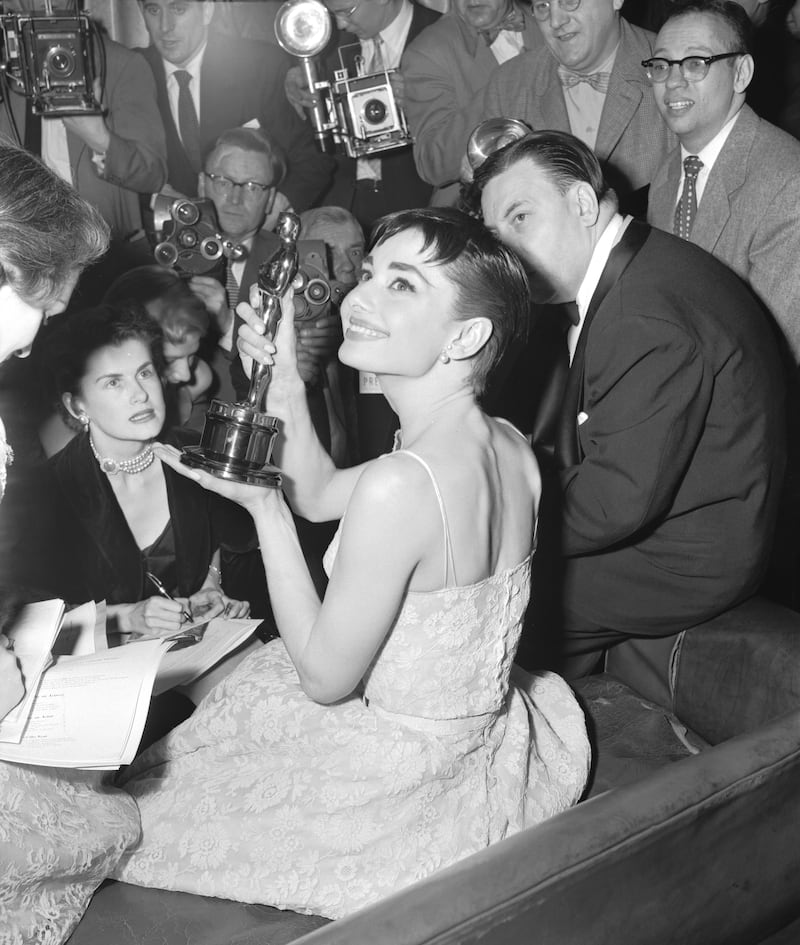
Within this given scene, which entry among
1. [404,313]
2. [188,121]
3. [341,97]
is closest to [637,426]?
[404,313]

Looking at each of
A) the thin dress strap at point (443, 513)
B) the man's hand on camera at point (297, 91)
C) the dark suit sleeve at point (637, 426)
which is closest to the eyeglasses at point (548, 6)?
the man's hand on camera at point (297, 91)

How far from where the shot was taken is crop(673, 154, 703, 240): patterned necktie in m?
3.38

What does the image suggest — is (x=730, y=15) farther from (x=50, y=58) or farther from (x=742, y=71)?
(x=50, y=58)

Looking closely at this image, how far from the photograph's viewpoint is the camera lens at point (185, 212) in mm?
2826

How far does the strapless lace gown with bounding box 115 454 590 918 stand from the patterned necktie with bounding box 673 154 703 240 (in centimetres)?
195

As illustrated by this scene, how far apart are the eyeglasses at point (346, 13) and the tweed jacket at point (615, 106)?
1.68 ft

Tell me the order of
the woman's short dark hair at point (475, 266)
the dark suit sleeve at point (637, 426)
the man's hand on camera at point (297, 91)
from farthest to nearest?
the man's hand on camera at point (297, 91), the dark suit sleeve at point (637, 426), the woman's short dark hair at point (475, 266)

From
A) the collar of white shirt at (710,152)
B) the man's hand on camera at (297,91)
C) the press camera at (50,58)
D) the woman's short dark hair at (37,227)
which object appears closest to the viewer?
the woman's short dark hair at (37,227)

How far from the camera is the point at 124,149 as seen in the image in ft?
9.20

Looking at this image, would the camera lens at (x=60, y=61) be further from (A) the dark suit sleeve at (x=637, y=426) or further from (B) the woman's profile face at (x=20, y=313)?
(A) the dark suit sleeve at (x=637, y=426)

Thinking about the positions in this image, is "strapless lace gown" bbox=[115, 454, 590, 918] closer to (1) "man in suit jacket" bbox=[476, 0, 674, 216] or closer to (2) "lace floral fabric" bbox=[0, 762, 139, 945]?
(2) "lace floral fabric" bbox=[0, 762, 139, 945]

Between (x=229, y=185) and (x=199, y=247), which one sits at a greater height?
(x=229, y=185)

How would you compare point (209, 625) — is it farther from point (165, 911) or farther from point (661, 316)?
point (661, 316)

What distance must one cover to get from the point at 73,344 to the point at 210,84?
0.89 m
